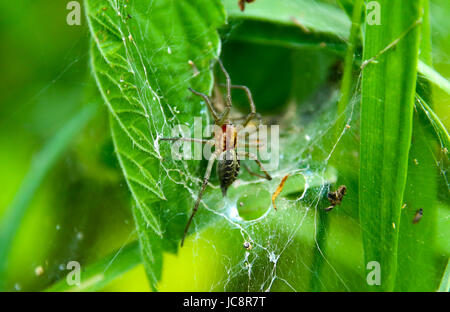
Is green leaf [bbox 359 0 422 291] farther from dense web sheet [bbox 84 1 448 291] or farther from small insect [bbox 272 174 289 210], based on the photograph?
small insect [bbox 272 174 289 210]

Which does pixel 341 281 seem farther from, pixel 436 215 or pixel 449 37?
pixel 449 37

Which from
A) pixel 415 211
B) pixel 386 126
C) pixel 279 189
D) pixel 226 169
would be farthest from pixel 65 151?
pixel 415 211

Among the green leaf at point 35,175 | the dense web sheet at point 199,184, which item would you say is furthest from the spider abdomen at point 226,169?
the green leaf at point 35,175

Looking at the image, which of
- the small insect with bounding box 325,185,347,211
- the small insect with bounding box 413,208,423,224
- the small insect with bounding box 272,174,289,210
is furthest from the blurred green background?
the small insect with bounding box 413,208,423,224

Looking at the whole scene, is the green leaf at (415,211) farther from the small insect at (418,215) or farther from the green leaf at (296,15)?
Answer: the green leaf at (296,15)
